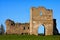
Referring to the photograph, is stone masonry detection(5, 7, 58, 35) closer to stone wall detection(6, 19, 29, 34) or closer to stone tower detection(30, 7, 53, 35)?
stone tower detection(30, 7, 53, 35)

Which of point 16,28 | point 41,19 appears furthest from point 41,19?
point 16,28

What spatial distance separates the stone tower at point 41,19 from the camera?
58938 millimetres

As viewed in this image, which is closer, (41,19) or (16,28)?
(41,19)

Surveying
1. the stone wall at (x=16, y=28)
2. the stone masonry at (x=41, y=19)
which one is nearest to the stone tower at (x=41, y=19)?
the stone masonry at (x=41, y=19)

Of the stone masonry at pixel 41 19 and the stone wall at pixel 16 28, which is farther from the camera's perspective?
the stone wall at pixel 16 28

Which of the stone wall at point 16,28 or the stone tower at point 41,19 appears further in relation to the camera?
the stone wall at point 16,28

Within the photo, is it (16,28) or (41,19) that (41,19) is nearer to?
(41,19)

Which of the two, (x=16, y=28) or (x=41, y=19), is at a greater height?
(x=41, y=19)

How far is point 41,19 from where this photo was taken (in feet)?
194

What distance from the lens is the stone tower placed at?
58938 millimetres

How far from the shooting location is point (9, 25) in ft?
217

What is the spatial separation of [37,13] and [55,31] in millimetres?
6265

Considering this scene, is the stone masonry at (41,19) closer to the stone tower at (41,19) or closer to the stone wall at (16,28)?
the stone tower at (41,19)

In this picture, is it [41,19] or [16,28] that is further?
[16,28]
